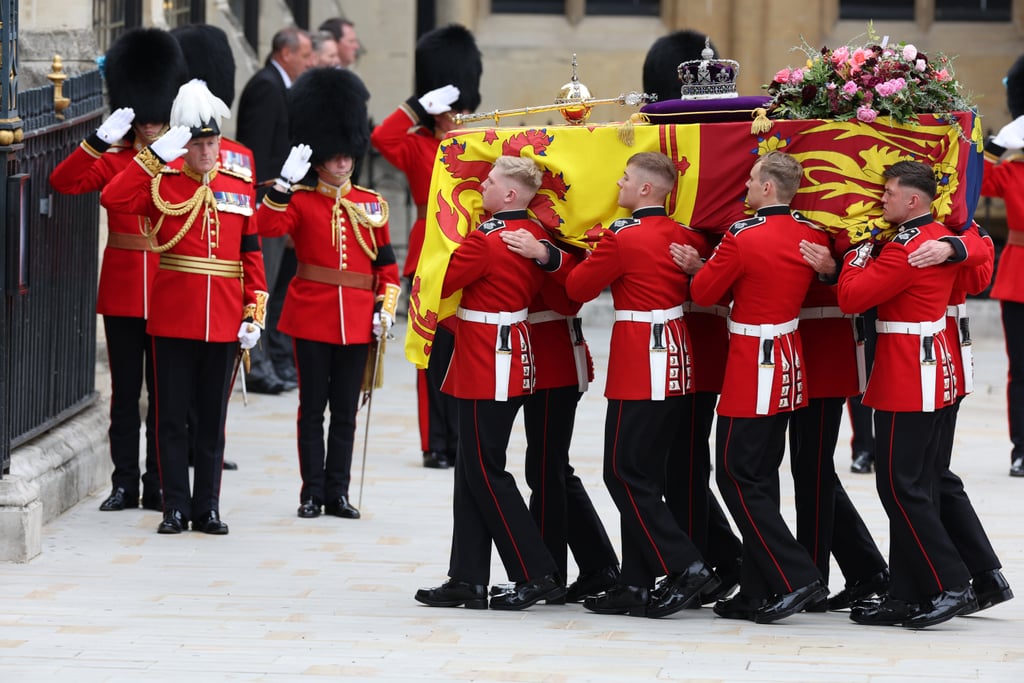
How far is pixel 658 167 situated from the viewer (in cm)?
586

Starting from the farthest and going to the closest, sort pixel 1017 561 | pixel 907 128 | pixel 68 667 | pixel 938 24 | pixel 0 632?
pixel 938 24 < pixel 1017 561 < pixel 907 128 < pixel 0 632 < pixel 68 667

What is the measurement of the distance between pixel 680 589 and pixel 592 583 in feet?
1.40

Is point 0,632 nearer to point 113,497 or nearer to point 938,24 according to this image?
point 113,497

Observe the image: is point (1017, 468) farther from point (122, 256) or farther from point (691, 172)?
point (122, 256)

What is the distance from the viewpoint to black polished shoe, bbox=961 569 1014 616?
5926 mm

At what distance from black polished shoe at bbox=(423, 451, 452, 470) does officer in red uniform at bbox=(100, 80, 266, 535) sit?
1.64m

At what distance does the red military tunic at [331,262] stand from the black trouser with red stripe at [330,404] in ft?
0.28

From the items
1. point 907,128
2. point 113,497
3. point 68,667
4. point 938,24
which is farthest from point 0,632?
point 938,24

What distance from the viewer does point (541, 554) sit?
5996 millimetres

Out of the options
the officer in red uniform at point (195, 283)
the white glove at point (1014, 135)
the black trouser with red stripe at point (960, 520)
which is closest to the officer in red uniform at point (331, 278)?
the officer in red uniform at point (195, 283)

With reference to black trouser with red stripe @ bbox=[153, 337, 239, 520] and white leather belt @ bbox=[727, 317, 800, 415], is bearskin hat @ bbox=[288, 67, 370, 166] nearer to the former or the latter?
black trouser with red stripe @ bbox=[153, 337, 239, 520]

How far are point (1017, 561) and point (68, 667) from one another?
11.0ft

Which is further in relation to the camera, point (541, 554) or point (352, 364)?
point (352, 364)

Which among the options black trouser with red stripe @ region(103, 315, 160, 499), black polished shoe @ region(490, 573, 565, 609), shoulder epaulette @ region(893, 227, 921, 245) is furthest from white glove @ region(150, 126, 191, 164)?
shoulder epaulette @ region(893, 227, 921, 245)
